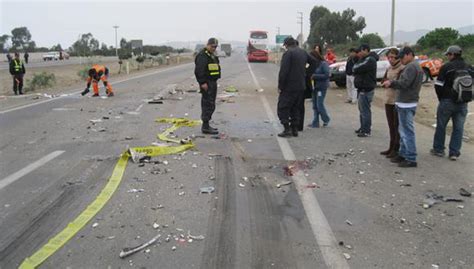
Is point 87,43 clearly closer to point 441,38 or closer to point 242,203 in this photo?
point 441,38

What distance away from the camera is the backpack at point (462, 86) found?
691 centimetres

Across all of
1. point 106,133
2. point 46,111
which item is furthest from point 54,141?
point 46,111

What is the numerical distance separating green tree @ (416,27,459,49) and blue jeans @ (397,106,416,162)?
107 feet

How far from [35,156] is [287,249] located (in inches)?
196

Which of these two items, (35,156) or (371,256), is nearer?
(371,256)

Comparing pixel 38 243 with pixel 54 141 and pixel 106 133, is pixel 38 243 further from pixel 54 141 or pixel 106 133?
pixel 106 133

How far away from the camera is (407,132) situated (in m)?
6.86

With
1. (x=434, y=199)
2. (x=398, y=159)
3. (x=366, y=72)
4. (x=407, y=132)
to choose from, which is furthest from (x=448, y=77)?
(x=434, y=199)

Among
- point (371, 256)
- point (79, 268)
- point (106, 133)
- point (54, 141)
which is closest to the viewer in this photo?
point (79, 268)

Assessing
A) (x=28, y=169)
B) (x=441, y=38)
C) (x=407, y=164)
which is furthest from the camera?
(x=441, y=38)

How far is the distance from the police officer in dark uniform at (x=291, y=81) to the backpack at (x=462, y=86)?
9.31 feet

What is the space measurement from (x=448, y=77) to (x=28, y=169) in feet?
20.8

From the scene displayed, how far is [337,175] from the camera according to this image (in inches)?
251

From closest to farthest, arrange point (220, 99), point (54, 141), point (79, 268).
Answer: point (79, 268)
point (54, 141)
point (220, 99)
